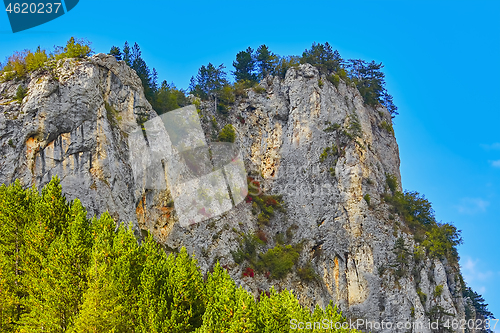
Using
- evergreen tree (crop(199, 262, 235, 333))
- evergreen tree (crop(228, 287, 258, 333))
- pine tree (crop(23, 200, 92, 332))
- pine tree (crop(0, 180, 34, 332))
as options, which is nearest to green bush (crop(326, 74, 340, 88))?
pine tree (crop(0, 180, 34, 332))

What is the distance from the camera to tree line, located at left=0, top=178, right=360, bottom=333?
69.0 ft

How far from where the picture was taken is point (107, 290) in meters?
22.0

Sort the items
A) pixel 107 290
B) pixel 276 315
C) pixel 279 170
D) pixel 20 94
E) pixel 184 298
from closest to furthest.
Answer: pixel 276 315, pixel 107 290, pixel 184 298, pixel 20 94, pixel 279 170

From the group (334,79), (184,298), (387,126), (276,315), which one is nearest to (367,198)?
(334,79)

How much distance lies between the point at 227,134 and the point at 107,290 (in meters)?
35.7

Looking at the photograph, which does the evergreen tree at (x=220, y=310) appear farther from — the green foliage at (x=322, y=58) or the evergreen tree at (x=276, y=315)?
the green foliage at (x=322, y=58)

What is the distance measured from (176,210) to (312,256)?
46.3ft

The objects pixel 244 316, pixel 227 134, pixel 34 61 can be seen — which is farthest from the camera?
pixel 227 134

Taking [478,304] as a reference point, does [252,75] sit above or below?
above

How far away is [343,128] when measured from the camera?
5641cm

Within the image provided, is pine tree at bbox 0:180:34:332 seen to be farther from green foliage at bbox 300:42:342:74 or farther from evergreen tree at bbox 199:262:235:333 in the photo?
green foliage at bbox 300:42:342:74

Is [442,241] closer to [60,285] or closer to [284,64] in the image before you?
[284,64]

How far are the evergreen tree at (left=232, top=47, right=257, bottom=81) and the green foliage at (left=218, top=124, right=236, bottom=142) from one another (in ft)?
44.9

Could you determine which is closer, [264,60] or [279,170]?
[279,170]
